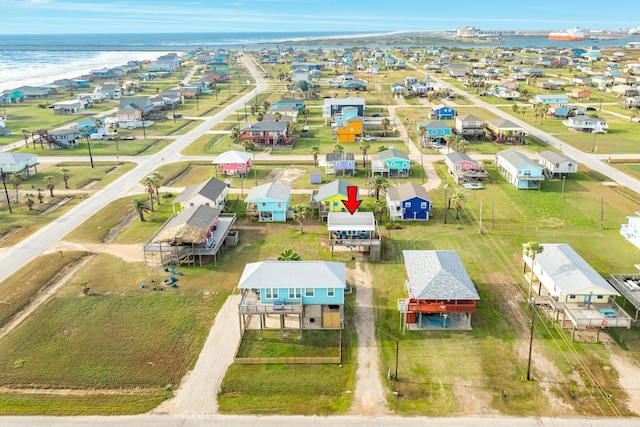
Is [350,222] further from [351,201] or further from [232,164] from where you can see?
[232,164]

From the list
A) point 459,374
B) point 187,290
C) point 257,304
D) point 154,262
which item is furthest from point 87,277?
point 459,374

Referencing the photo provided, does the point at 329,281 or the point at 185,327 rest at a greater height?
the point at 329,281

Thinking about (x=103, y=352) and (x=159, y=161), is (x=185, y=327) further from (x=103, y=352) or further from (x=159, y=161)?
(x=159, y=161)

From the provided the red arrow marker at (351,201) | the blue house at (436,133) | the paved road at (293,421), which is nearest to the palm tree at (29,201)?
the red arrow marker at (351,201)

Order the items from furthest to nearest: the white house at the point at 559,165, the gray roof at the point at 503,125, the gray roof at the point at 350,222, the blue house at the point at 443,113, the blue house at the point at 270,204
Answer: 1. the blue house at the point at 443,113
2. the gray roof at the point at 503,125
3. the white house at the point at 559,165
4. the blue house at the point at 270,204
5. the gray roof at the point at 350,222

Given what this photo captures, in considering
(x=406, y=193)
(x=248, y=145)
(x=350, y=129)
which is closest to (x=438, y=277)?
(x=406, y=193)

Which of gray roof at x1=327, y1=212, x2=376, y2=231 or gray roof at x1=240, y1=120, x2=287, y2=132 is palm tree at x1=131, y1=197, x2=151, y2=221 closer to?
gray roof at x1=327, y1=212, x2=376, y2=231

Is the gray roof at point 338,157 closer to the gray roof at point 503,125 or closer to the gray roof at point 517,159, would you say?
the gray roof at point 517,159

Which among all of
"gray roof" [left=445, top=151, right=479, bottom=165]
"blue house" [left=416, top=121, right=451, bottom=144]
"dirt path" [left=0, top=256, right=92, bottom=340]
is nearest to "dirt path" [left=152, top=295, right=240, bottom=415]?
"dirt path" [left=0, top=256, right=92, bottom=340]
